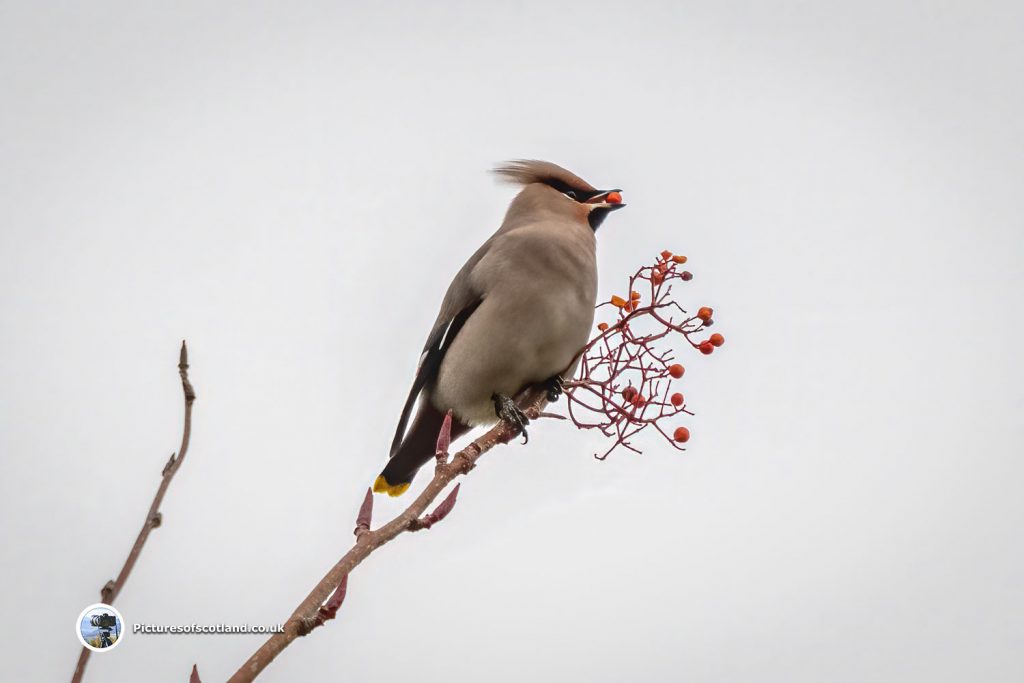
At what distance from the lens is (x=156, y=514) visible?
144 cm

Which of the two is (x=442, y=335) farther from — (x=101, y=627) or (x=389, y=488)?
(x=101, y=627)

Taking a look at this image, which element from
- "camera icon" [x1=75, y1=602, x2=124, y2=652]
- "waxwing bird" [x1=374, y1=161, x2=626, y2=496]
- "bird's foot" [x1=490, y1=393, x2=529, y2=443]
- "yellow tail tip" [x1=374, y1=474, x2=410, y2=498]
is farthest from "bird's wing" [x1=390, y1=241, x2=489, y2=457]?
"camera icon" [x1=75, y1=602, x2=124, y2=652]

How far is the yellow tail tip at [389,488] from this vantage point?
13.4 feet

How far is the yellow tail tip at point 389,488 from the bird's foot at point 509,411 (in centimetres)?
49

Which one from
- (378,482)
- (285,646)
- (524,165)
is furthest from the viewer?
(524,165)

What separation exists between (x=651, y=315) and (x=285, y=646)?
158 cm

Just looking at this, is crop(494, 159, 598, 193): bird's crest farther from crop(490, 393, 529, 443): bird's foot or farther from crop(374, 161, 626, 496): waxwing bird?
crop(490, 393, 529, 443): bird's foot

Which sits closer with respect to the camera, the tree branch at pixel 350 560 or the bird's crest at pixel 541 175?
the tree branch at pixel 350 560

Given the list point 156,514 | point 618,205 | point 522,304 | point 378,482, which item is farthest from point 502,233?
point 156,514

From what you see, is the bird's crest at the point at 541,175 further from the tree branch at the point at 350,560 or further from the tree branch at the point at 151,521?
the tree branch at the point at 151,521

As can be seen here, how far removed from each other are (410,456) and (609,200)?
4.44 ft

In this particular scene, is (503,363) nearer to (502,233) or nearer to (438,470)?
(502,233)

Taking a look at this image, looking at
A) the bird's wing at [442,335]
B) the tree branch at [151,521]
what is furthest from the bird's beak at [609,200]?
the tree branch at [151,521]

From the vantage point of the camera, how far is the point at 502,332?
387 cm
